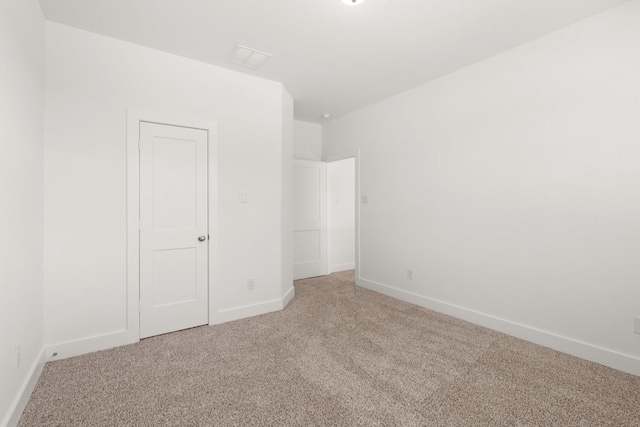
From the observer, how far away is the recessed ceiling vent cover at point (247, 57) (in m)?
2.72

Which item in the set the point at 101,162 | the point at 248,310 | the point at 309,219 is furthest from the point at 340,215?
the point at 101,162

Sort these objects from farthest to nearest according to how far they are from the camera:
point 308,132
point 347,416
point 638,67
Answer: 1. point 308,132
2. point 638,67
3. point 347,416

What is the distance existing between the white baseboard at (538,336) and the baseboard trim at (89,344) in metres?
3.07

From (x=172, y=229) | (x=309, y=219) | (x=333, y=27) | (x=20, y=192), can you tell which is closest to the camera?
(x=20, y=192)

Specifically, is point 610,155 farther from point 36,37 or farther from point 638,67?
point 36,37

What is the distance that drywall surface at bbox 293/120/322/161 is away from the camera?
4848 millimetres

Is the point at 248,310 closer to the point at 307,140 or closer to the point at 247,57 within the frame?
the point at 247,57

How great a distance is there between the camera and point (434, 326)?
2947 millimetres

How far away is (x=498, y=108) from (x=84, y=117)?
3.75 m

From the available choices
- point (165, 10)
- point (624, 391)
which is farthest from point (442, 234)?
point (165, 10)

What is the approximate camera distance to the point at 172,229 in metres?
2.81

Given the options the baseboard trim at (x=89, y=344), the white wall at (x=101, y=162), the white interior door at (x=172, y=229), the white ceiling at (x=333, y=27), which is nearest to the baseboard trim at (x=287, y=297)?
the white wall at (x=101, y=162)

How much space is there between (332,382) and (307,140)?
151 inches

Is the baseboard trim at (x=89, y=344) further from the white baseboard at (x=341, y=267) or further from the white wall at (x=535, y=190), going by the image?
the white baseboard at (x=341, y=267)
